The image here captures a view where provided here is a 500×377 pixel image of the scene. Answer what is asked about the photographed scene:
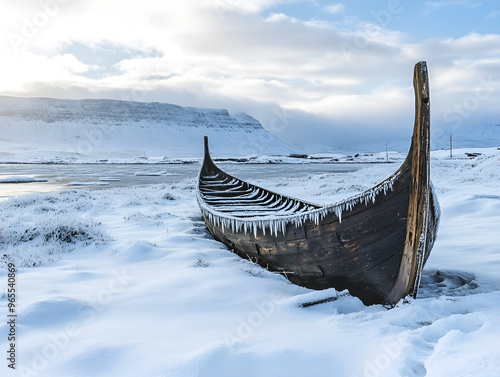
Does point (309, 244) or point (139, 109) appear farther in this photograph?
point (139, 109)

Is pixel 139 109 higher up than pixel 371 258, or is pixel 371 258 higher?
pixel 139 109

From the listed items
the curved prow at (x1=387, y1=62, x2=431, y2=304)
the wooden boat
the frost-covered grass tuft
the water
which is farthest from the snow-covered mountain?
the curved prow at (x1=387, y1=62, x2=431, y2=304)

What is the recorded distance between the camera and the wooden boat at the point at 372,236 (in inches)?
117

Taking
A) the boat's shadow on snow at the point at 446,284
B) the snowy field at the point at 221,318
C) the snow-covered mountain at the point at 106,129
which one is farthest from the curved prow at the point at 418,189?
the snow-covered mountain at the point at 106,129

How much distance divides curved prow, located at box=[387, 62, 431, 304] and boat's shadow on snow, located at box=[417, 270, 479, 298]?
69 centimetres

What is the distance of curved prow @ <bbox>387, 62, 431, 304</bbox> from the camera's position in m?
2.84

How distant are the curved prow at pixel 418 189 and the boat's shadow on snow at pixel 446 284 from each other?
2.26ft

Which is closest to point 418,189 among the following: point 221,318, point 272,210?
point 221,318

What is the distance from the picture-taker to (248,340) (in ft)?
8.64

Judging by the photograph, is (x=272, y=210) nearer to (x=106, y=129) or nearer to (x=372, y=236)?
(x=372, y=236)

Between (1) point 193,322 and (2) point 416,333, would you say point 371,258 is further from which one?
(1) point 193,322

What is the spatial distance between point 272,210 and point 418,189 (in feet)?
13.0

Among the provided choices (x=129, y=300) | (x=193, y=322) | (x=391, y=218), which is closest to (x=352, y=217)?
(x=391, y=218)

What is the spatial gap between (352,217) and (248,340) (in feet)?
4.96
